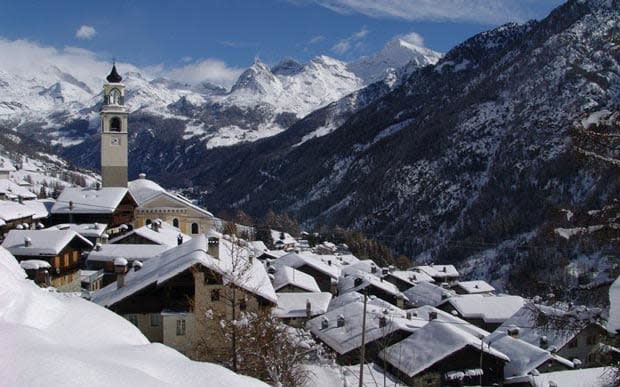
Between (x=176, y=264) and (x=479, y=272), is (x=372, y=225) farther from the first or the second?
(x=176, y=264)

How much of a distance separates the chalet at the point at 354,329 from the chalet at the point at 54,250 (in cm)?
1581

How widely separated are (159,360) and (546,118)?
20970 cm

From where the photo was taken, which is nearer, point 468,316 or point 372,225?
point 468,316

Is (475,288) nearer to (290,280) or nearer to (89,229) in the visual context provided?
(290,280)

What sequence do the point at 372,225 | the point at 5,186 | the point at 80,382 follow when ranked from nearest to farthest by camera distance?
1. the point at 80,382
2. the point at 5,186
3. the point at 372,225

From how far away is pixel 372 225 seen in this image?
641ft

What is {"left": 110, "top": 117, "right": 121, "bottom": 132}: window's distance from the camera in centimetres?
6850

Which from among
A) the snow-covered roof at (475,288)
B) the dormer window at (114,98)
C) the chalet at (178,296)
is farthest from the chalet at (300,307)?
the dormer window at (114,98)

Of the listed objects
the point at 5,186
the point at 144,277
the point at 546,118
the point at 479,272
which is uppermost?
the point at 546,118

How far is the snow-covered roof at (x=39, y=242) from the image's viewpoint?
36844 mm

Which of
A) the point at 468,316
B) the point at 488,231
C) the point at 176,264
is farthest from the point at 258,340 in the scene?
the point at 488,231

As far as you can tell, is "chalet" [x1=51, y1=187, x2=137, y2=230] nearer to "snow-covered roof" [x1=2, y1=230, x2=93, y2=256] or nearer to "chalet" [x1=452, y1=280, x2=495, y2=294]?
"snow-covered roof" [x1=2, y1=230, x2=93, y2=256]

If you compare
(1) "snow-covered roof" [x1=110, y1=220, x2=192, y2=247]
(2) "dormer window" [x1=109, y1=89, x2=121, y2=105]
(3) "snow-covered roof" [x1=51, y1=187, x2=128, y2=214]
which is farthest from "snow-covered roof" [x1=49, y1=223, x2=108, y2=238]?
(2) "dormer window" [x1=109, y1=89, x2=121, y2=105]

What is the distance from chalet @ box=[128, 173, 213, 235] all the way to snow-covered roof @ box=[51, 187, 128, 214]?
10.2 ft
